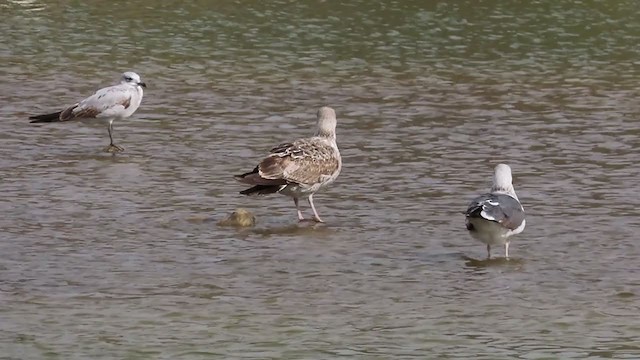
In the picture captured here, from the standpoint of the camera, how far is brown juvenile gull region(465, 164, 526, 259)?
42.0ft

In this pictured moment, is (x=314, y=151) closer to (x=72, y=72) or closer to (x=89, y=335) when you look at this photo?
(x=89, y=335)

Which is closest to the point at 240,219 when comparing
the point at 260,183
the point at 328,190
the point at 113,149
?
the point at 260,183

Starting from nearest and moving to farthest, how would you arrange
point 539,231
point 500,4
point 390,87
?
1. point 539,231
2. point 390,87
3. point 500,4

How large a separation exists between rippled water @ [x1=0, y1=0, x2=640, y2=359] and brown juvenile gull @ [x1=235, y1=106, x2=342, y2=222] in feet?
1.10

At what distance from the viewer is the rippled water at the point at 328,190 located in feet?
36.3

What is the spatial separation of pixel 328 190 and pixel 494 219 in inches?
146

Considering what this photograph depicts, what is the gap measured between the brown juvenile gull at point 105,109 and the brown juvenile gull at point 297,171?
3788 mm

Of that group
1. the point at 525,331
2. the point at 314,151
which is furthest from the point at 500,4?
the point at 525,331

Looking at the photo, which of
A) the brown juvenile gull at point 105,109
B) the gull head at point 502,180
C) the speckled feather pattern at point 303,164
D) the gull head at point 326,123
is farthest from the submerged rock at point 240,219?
the brown juvenile gull at point 105,109

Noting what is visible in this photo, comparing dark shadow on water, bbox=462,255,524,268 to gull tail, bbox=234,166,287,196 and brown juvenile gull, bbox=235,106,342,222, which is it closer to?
brown juvenile gull, bbox=235,106,342,222

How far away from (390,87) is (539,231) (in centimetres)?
813

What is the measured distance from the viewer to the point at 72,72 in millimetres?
23422

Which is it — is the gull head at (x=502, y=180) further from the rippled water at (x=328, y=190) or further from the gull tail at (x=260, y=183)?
the gull tail at (x=260, y=183)

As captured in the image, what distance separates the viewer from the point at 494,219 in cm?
1274
